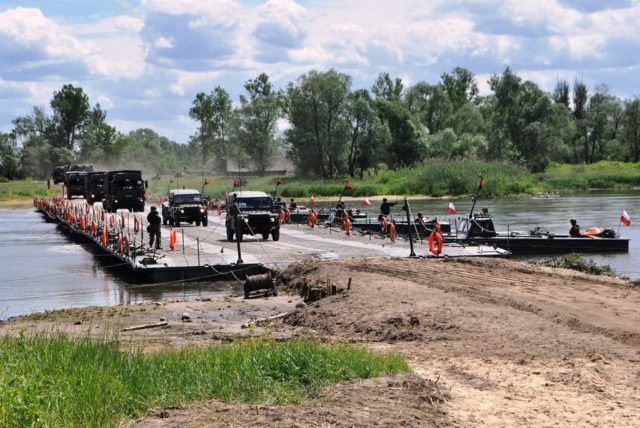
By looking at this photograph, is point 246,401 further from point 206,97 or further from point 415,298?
point 206,97

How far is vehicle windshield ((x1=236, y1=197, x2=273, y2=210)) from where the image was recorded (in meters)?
41.2

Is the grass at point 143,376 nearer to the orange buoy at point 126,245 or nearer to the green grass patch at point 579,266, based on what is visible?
the green grass patch at point 579,266

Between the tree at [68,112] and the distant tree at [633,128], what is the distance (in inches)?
3311

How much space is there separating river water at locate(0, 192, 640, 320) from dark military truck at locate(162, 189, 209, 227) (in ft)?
14.7

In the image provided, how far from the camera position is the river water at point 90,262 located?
3041cm

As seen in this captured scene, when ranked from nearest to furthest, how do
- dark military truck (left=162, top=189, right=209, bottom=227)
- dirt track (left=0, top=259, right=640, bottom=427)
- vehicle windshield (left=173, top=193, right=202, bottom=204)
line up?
dirt track (left=0, top=259, right=640, bottom=427), dark military truck (left=162, top=189, right=209, bottom=227), vehicle windshield (left=173, top=193, right=202, bottom=204)

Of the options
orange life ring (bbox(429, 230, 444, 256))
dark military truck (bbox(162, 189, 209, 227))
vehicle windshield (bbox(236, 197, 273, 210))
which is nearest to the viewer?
orange life ring (bbox(429, 230, 444, 256))

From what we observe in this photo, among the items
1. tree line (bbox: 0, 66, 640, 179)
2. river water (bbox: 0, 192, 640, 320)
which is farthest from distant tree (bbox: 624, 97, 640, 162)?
river water (bbox: 0, 192, 640, 320)

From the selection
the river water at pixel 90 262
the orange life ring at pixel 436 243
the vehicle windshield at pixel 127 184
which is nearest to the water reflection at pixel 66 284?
the river water at pixel 90 262

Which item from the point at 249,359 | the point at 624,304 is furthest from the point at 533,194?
the point at 249,359

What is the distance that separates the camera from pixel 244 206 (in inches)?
1622

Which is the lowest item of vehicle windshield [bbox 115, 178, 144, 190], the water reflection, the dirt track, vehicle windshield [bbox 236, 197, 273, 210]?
the water reflection

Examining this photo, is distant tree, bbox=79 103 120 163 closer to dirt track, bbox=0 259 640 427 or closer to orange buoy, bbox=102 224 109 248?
orange buoy, bbox=102 224 109 248

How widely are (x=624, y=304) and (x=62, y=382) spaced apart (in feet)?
42.5
